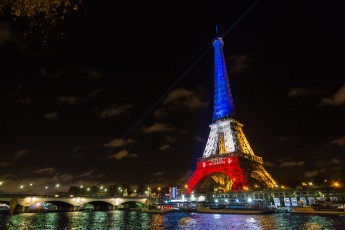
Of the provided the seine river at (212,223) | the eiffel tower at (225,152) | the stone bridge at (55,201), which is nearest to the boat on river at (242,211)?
the seine river at (212,223)

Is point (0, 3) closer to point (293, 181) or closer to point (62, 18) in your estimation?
point (62, 18)

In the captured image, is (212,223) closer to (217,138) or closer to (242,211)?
(242,211)

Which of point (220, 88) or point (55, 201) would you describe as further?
point (220, 88)

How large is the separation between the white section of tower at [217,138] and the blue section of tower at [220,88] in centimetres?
358

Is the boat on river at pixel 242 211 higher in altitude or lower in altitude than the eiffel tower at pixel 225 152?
lower

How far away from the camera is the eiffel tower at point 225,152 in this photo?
287 feet

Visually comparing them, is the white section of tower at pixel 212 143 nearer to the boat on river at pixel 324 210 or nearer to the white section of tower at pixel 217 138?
the white section of tower at pixel 217 138

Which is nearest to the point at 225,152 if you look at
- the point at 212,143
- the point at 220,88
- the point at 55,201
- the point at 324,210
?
the point at 212,143

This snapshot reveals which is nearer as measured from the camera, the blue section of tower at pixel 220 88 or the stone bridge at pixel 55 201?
the stone bridge at pixel 55 201

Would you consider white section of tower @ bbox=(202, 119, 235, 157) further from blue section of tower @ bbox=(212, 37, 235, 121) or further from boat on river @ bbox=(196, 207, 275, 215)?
boat on river @ bbox=(196, 207, 275, 215)

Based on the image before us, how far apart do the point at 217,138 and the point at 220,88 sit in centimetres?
2113

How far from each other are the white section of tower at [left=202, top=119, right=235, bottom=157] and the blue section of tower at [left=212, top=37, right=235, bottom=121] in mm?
3575

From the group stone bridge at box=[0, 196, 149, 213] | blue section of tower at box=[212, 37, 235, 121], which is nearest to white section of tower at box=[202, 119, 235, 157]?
blue section of tower at box=[212, 37, 235, 121]

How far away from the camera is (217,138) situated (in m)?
105
